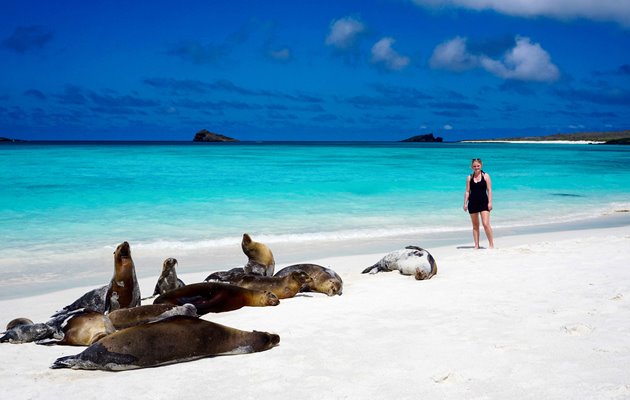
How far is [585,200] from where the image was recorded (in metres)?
19.8

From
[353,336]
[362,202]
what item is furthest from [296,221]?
[353,336]

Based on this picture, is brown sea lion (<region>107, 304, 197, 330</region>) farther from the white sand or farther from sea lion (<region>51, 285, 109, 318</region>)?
sea lion (<region>51, 285, 109, 318</region>)

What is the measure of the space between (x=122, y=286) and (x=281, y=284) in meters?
1.56

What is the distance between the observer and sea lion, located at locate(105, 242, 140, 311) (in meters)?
5.58

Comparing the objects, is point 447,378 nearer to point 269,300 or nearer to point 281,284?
point 269,300

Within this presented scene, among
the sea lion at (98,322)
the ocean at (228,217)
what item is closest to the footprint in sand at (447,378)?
the sea lion at (98,322)

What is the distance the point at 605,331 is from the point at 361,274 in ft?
11.5

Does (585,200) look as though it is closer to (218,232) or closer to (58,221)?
(218,232)

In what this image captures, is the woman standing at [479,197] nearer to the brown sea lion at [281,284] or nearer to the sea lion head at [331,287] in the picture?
the sea lion head at [331,287]

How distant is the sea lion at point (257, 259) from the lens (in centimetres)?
695

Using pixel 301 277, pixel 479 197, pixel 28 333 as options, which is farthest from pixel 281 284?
pixel 479 197

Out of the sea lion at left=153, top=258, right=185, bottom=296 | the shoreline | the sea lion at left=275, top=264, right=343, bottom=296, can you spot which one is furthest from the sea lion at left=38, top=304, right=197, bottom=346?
the shoreline

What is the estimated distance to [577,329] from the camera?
15.1 feet

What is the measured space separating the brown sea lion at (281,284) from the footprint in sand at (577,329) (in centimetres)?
260
